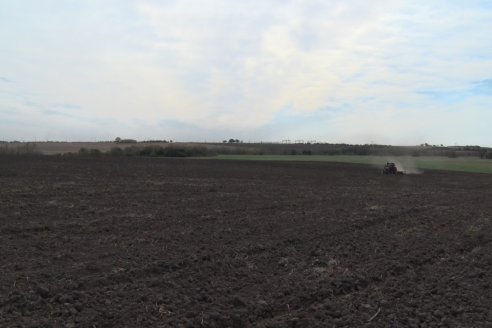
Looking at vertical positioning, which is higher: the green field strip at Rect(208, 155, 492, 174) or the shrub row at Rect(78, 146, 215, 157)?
the shrub row at Rect(78, 146, 215, 157)

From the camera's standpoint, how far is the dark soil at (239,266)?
6.55 m

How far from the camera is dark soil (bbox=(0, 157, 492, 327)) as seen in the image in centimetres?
655

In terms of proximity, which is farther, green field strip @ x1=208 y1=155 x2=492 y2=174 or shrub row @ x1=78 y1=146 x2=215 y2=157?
shrub row @ x1=78 y1=146 x2=215 y2=157

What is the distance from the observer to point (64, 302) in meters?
6.82

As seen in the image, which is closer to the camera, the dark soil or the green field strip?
the dark soil

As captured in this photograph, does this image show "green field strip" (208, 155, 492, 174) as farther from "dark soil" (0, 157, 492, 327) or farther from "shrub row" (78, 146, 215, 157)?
"dark soil" (0, 157, 492, 327)

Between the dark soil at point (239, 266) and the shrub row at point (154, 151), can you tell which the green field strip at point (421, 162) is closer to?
the shrub row at point (154, 151)

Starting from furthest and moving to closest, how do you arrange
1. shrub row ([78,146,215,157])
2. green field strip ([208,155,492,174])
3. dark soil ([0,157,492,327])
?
1. shrub row ([78,146,215,157])
2. green field strip ([208,155,492,174])
3. dark soil ([0,157,492,327])

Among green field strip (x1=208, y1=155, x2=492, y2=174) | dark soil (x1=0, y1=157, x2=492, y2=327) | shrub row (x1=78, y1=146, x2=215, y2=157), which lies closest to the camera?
dark soil (x1=0, y1=157, x2=492, y2=327)

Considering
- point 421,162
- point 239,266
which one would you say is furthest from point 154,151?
point 239,266

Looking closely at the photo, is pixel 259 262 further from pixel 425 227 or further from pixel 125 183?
pixel 125 183

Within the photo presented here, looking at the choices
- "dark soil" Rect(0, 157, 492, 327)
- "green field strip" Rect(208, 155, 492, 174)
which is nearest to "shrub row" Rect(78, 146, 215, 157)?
"green field strip" Rect(208, 155, 492, 174)

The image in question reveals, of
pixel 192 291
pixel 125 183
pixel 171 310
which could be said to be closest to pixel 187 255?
pixel 192 291

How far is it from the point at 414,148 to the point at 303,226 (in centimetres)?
10504
